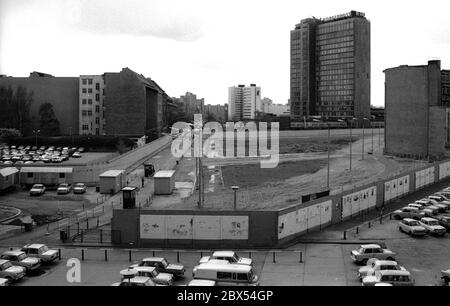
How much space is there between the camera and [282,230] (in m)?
15.5

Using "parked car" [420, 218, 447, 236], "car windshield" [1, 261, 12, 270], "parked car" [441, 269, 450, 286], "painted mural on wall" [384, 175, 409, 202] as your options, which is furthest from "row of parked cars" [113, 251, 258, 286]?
"painted mural on wall" [384, 175, 409, 202]

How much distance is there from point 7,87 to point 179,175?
37.8m

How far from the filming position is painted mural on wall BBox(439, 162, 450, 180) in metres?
29.2

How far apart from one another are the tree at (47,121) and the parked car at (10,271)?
49422mm

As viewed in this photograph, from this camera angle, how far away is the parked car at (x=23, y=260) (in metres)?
13.1

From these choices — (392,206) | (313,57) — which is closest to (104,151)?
(392,206)

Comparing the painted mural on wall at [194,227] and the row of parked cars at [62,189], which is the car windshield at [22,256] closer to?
the painted mural on wall at [194,227]

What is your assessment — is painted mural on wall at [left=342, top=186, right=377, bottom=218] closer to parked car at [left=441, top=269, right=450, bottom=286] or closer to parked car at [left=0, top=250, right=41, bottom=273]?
parked car at [left=441, top=269, right=450, bottom=286]

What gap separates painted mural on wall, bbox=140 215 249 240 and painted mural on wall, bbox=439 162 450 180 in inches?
722

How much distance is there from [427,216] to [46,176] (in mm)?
21970

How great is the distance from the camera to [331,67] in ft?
372

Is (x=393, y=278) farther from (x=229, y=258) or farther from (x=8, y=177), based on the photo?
(x=8, y=177)

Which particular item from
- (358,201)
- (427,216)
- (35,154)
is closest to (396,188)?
(427,216)

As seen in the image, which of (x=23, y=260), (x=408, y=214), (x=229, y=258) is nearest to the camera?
(x=229, y=258)
